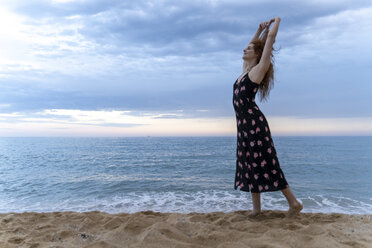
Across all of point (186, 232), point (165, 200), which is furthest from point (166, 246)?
point (165, 200)

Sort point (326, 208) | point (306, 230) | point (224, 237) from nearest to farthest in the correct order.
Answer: point (224, 237) → point (306, 230) → point (326, 208)

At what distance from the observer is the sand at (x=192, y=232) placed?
2467mm

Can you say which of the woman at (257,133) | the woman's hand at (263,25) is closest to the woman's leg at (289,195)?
the woman at (257,133)

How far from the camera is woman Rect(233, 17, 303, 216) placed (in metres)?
3.32

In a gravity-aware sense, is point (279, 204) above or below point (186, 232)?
below

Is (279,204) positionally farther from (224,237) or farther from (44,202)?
(44,202)

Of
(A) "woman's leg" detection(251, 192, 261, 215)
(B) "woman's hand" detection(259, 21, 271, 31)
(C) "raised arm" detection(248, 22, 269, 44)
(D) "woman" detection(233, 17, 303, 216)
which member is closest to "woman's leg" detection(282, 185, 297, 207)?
(D) "woman" detection(233, 17, 303, 216)

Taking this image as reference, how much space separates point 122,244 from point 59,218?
1708mm

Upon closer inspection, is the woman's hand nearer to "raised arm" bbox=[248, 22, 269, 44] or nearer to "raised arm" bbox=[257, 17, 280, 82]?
"raised arm" bbox=[248, 22, 269, 44]

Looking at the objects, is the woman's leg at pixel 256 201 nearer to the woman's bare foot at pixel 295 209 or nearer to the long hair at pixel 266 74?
the woman's bare foot at pixel 295 209

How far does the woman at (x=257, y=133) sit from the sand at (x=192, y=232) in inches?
17.1

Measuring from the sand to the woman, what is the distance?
1.43 feet

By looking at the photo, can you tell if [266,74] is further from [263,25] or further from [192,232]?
[192,232]

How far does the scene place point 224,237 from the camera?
2.60 metres
